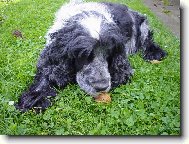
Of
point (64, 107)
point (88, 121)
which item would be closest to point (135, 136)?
point (88, 121)

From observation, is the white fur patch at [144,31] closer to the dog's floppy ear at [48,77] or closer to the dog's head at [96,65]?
the dog's head at [96,65]

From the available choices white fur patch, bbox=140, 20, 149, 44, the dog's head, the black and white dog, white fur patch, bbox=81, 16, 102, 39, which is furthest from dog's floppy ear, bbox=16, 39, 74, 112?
white fur patch, bbox=140, 20, 149, 44

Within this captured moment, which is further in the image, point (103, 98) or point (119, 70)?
point (119, 70)

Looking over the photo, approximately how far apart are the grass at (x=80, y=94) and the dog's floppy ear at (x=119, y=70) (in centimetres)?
5

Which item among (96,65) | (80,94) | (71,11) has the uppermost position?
(71,11)

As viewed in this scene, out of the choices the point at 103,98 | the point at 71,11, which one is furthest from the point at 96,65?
the point at 71,11

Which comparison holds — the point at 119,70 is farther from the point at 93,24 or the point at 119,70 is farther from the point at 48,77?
the point at 48,77

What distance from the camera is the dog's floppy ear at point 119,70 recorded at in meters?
3.46

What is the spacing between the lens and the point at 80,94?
333 centimetres

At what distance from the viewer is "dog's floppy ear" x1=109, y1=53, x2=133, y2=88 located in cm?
346

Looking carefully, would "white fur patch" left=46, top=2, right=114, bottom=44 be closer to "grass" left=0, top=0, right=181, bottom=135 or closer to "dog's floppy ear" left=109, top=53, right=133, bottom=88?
"grass" left=0, top=0, right=181, bottom=135

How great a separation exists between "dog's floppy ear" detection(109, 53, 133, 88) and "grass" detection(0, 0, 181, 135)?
54mm

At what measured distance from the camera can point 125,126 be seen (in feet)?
10.2

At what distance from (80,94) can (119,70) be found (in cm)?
40
